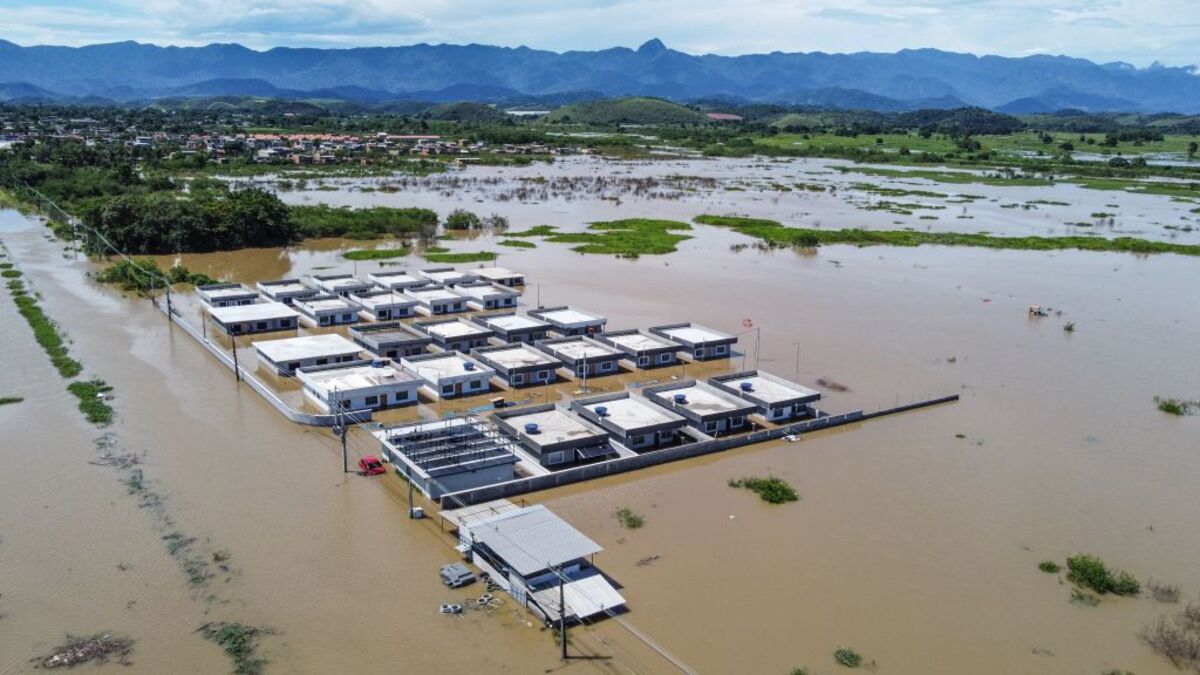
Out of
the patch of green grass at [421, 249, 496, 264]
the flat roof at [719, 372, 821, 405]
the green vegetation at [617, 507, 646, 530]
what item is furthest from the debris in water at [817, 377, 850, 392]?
the patch of green grass at [421, 249, 496, 264]

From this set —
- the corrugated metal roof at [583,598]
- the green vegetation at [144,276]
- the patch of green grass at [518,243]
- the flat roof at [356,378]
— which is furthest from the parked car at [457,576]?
the patch of green grass at [518,243]

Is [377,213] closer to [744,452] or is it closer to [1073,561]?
[744,452]

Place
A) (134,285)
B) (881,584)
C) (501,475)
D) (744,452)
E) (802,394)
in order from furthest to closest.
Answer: (134,285), (802,394), (744,452), (501,475), (881,584)

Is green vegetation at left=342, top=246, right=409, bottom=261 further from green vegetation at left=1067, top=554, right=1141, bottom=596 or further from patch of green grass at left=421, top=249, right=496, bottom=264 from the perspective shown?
green vegetation at left=1067, top=554, right=1141, bottom=596

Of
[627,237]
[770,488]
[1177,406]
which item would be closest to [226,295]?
[770,488]

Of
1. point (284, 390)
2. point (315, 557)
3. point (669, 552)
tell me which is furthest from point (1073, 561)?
point (284, 390)

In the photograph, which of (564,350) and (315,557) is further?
(564,350)
